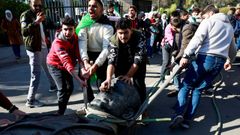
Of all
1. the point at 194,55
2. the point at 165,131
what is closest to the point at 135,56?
the point at 194,55

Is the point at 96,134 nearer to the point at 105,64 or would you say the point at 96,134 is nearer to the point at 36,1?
the point at 105,64

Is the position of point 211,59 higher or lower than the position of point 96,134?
higher

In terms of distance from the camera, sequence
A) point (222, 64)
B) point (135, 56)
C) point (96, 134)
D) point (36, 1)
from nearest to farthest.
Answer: point (96, 134) → point (135, 56) → point (222, 64) → point (36, 1)

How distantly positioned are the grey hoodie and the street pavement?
1.06 meters

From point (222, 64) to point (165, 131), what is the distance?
124cm

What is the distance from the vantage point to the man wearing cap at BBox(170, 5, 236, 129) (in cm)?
447

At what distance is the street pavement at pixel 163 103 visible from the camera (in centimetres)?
468

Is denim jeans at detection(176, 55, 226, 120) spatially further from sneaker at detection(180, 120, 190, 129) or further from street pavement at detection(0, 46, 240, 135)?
street pavement at detection(0, 46, 240, 135)

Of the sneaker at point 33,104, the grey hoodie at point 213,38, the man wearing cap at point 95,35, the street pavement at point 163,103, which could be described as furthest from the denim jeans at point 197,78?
Result: the sneaker at point 33,104

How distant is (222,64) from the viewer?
183 inches

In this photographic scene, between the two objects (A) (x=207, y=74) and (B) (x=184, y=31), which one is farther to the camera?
(B) (x=184, y=31)

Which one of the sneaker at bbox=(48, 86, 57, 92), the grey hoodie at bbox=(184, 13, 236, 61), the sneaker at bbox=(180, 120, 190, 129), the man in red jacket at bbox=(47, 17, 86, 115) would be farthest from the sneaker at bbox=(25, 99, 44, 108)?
A: the grey hoodie at bbox=(184, 13, 236, 61)

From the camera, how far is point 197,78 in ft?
15.3

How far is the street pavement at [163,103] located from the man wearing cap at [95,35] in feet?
3.40
